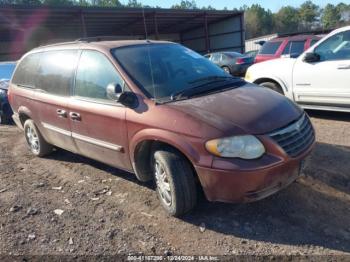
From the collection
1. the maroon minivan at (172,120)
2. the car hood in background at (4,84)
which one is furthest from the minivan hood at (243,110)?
the car hood in background at (4,84)

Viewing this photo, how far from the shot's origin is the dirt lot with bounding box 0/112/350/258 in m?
3.09

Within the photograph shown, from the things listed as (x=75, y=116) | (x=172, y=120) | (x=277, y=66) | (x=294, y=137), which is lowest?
(x=294, y=137)

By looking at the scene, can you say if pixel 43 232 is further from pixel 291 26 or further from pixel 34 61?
pixel 291 26

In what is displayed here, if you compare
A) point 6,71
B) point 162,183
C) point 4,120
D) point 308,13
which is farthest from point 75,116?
point 308,13

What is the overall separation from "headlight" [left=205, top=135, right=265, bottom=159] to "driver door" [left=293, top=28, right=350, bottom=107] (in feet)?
11.9

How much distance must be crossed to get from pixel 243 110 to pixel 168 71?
116 cm

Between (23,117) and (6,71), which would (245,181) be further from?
(6,71)

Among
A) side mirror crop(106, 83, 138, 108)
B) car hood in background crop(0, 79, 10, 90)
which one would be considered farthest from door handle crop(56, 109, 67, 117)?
car hood in background crop(0, 79, 10, 90)

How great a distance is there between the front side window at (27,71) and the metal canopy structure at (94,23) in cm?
1489

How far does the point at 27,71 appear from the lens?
5.66 meters

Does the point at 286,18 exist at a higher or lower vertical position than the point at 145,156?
higher

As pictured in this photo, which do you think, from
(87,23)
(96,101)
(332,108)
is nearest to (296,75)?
(332,108)

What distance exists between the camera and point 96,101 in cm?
408

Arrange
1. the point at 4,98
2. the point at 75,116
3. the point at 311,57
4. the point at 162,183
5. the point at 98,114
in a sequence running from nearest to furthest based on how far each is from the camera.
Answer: the point at 162,183
the point at 98,114
the point at 75,116
the point at 311,57
the point at 4,98
